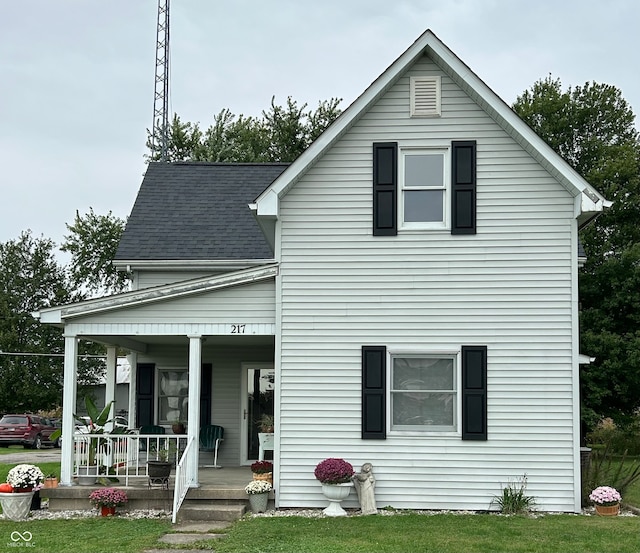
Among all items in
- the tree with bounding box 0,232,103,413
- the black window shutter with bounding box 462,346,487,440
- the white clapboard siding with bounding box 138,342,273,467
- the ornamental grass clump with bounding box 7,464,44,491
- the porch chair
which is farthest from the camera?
the tree with bounding box 0,232,103,413

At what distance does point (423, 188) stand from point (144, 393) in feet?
25.1

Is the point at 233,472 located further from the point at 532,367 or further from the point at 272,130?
the point at 272,130

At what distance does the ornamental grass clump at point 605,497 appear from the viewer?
506 inches

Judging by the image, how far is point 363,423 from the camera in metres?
13.3

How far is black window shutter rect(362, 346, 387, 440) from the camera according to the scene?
13320mm

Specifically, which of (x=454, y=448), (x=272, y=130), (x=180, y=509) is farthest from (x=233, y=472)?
(x=272, y=130)

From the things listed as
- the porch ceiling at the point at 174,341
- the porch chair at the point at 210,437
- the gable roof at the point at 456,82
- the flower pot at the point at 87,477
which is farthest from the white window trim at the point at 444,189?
the flower pot at the point at 87,477

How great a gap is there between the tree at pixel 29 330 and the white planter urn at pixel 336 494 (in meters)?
29.9

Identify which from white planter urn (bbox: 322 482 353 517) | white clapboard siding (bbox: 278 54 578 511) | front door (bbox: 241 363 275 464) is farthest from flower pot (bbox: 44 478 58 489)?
front door (bbox: 241 363 275 464)

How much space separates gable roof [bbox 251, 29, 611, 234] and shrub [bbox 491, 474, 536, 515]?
4.23 m

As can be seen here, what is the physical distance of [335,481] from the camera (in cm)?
1282

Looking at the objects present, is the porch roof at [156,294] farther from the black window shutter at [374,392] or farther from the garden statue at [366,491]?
the garden statue at [366,491]

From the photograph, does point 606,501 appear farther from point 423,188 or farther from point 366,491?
point 423,188

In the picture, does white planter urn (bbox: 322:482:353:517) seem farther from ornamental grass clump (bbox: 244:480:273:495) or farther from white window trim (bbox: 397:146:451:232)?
white window trim (bbox: 397:146:451:232)
